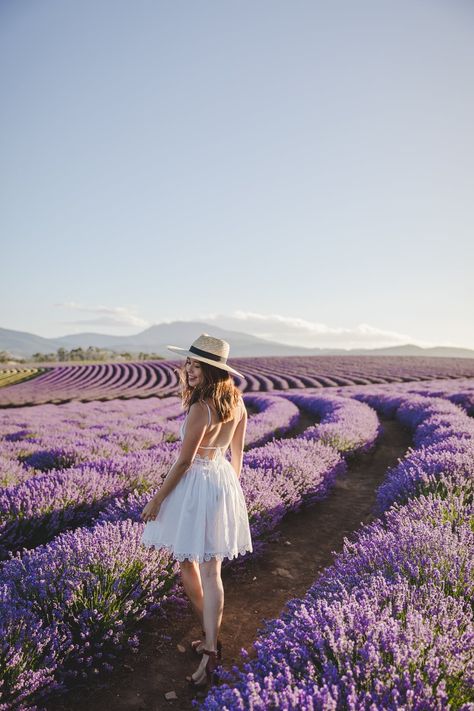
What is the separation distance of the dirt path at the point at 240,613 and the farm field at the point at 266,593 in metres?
0.01

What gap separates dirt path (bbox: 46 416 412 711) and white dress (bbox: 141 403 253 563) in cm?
74

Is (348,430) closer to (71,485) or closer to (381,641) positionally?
(71,485)

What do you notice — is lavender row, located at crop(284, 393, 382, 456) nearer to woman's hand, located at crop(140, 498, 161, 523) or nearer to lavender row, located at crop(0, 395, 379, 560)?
lavender row, located at crop(0, 395, 379, 560)

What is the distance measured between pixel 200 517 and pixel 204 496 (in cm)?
12

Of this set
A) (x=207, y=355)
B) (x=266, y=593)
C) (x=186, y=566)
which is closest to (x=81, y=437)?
(x=266, y=593)

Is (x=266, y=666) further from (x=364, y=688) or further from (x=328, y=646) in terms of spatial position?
(x=364, y=688)

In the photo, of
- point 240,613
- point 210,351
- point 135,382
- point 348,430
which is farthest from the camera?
point 135,382

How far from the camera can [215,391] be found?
250 centimetres

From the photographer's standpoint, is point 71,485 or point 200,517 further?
point 71,485

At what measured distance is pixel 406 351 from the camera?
559 ft

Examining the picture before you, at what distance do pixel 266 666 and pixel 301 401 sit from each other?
12807 mm

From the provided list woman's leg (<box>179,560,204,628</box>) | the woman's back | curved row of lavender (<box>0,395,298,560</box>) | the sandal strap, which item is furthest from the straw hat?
curved row of lavender (<box>0,395,298,560</box>)

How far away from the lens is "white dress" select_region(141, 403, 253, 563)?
8.04 ft

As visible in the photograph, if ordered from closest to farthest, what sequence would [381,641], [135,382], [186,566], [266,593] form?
1. [381,641]
2. [186,566]
3. [266,593]
4. [135,382]
